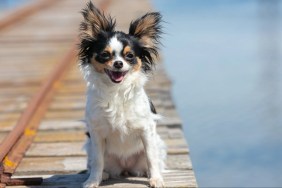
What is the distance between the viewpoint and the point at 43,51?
970cm

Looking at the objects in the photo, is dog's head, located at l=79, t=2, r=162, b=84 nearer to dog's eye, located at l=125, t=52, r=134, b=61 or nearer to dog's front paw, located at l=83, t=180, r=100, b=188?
dog's eye, located at l=125, t=52, r=134, b=61

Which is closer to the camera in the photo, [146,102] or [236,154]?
[146,102]

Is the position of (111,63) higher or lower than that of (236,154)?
lower

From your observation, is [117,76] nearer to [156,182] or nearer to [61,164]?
[156,182]

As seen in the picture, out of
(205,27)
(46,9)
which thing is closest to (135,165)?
(205,27)

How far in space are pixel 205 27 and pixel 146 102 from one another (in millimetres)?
9521

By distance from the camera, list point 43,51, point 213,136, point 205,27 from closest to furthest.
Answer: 1. point 213,136
2. point 43,51
3. point 205,27

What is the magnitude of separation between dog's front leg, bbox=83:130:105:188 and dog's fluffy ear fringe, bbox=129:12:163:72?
0.54 metres

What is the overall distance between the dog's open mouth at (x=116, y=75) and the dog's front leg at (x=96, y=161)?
37 cm

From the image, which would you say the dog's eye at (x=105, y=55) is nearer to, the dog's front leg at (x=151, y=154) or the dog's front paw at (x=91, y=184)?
the dog's front leg at (x=151, y=154)

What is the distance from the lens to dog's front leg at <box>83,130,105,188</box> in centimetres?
407

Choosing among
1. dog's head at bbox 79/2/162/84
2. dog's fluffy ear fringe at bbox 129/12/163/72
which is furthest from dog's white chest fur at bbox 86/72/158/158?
dog's fluffy ear fringe at bbox 129/12/163/72

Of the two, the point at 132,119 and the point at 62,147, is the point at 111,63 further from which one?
the point at 62,147

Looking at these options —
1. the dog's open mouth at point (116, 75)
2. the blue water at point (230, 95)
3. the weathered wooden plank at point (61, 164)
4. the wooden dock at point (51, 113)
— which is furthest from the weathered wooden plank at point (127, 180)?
the blue water at point (230, 95)
